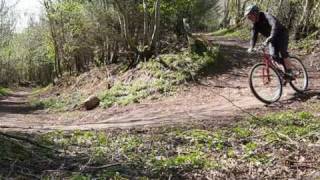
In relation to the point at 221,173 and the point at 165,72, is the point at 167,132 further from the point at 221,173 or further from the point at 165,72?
the point at 165,72

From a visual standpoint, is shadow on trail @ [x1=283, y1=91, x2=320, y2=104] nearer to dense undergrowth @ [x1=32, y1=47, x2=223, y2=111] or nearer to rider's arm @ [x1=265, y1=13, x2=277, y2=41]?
rider's arm @ [x1=265, y1=13, x2=277, y2=41]

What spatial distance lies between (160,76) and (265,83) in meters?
6.57

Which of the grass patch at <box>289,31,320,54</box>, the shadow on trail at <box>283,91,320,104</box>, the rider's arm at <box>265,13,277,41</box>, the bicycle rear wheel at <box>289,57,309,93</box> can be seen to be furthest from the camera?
the grass patch at <box>289,31,320,54</box>

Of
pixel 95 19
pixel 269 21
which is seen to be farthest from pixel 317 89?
pixel 95 19

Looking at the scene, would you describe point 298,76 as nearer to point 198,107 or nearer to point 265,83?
point 265,83

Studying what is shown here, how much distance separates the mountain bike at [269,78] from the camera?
10.8 metres

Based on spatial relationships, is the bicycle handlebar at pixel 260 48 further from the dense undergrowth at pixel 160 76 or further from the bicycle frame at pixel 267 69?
the dense undergrowth at pixel 160 76

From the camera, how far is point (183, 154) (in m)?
7.02

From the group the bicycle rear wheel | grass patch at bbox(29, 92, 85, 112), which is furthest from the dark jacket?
grass patch at bbox(29, 92, 85, 112)

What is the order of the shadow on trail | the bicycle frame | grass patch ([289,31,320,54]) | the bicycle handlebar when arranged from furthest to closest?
grass patch ([289,31,320,54]), the shadow on trail, the bicycle frame, the bicycle handlebar

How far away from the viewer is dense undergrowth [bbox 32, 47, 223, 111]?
639 inches

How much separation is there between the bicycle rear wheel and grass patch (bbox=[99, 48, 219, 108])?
499cm

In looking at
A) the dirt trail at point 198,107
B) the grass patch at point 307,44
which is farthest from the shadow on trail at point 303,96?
the grass patch at point 307,44

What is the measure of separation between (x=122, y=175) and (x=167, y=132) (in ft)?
8.91
